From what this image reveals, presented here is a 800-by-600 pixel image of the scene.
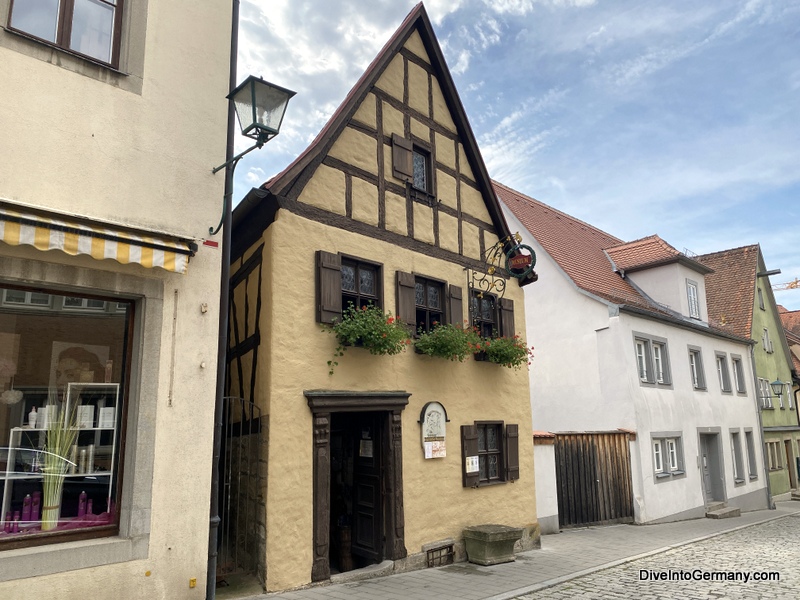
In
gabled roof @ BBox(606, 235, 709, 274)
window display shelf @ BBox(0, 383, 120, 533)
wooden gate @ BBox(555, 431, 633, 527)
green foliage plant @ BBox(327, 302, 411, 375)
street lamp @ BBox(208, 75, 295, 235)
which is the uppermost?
gabled roof @ BBox(606, 235, 709, 274)

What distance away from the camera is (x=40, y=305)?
233 inches

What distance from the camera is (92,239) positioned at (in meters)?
5.62

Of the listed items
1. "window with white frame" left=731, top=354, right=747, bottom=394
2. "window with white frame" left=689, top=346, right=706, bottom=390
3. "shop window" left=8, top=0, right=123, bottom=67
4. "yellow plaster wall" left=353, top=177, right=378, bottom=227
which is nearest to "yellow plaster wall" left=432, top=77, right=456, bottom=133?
"yellow plaster wall" left=353, top=177, right=378, bottom=227

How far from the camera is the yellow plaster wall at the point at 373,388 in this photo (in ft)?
25.7

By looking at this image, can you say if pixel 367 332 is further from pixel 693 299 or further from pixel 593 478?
pixel 693 299

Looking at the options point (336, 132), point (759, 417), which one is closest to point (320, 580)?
point (336, 132)

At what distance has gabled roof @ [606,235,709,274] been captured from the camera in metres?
19.8

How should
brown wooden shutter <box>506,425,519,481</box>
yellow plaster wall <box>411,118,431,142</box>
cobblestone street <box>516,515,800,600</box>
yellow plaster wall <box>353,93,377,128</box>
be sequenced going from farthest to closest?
brown wooden shutter <box>506,425,519,481</box>
yellow plaster wall <box>411,118,431,142</box>
yellow plaster wall <box>353,93,377,128</box>
cobblestone street <box>516,515,800,600</box>

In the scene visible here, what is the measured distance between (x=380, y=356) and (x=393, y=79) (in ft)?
15.4

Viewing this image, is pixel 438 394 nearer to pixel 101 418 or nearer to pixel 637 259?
pixel 101 418

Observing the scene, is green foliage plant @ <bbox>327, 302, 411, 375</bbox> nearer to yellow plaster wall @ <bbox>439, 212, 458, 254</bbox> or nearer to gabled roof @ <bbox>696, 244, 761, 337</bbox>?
yellow plaster wall @ <bbox>439, 212, 458, 254</bbox>

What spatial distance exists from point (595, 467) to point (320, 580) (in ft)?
29.1

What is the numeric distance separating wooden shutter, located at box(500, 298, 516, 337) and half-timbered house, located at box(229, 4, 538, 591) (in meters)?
0.04

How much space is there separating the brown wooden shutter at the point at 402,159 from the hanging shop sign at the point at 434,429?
3.73 m
